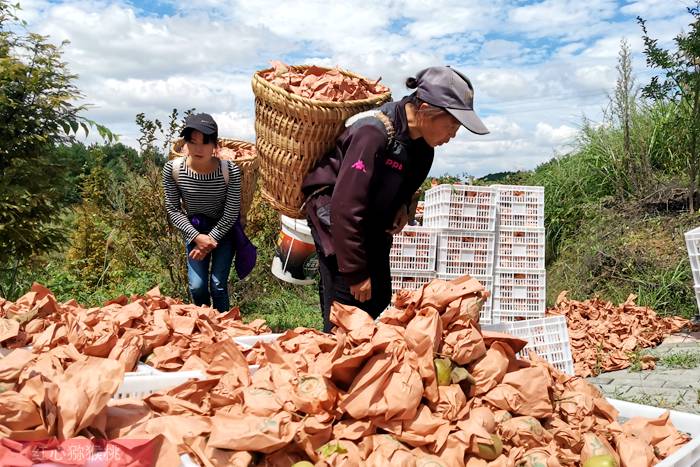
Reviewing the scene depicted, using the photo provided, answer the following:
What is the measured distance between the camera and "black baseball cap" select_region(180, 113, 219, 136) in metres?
4.20

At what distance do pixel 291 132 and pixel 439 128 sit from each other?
0.79 metres

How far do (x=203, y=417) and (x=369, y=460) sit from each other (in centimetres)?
53

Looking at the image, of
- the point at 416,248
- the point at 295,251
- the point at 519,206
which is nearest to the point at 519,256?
the point at 519,206

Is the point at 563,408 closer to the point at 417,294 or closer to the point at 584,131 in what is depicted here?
the point at 417,294

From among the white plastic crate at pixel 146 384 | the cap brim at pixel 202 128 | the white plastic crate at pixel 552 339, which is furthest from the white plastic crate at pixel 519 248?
the white plastic crate at pixel 146 384

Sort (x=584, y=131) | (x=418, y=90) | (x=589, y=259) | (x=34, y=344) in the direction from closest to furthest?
(x=34, y=344) < (x=418, y=90) < (x=589, y=259) < (x=584, y=131)

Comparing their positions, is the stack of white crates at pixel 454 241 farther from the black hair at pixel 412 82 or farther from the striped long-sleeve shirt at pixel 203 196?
the black hair at pixel 412 82

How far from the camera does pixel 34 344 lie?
2.63 metres

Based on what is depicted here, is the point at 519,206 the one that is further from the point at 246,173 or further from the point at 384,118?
the point at 384,118

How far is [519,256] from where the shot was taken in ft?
20.6

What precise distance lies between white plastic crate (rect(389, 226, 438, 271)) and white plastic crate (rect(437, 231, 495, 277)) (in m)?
0.08

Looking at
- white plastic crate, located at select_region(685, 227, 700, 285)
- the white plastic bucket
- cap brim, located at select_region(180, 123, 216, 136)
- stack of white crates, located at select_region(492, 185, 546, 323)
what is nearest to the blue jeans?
the white plastic bucket

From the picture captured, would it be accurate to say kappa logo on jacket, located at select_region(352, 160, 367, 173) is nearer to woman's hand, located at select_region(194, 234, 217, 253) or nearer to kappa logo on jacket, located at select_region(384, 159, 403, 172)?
kappa logo on jacket, located at select_region(384, 159, 403, 172)

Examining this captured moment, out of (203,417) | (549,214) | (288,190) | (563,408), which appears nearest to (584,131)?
(549,214)
